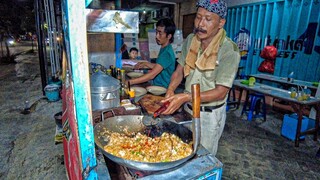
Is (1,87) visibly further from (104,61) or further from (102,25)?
(102,25)

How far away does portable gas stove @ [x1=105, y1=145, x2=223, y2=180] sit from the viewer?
106 cm

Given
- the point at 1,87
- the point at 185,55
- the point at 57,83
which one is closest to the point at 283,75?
the point at 185,55

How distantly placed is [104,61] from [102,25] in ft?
4.71

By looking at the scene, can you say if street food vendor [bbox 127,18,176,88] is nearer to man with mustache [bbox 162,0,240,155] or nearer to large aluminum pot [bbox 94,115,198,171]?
man with mustache [bbox 162,0,240,155]

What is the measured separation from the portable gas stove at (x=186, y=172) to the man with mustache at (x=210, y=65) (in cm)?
41

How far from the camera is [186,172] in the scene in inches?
42.9

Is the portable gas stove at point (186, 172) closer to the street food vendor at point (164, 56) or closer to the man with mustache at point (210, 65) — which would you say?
the man with mustache at point (210, 65)

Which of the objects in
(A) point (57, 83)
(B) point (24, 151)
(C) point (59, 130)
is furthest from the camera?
(A) point (57, 83)

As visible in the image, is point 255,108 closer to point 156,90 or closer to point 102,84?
point 156,90

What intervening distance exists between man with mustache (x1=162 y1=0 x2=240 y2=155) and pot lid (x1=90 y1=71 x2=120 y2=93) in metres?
0.62

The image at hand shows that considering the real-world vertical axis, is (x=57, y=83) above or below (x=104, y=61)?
below

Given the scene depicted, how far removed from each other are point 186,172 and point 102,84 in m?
1.07

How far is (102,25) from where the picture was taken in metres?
2.34

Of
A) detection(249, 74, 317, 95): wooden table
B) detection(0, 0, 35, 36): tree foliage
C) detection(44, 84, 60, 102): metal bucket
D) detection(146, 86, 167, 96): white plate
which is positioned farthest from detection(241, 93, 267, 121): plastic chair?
detection(0, 0, 35, 36): tree foliage
